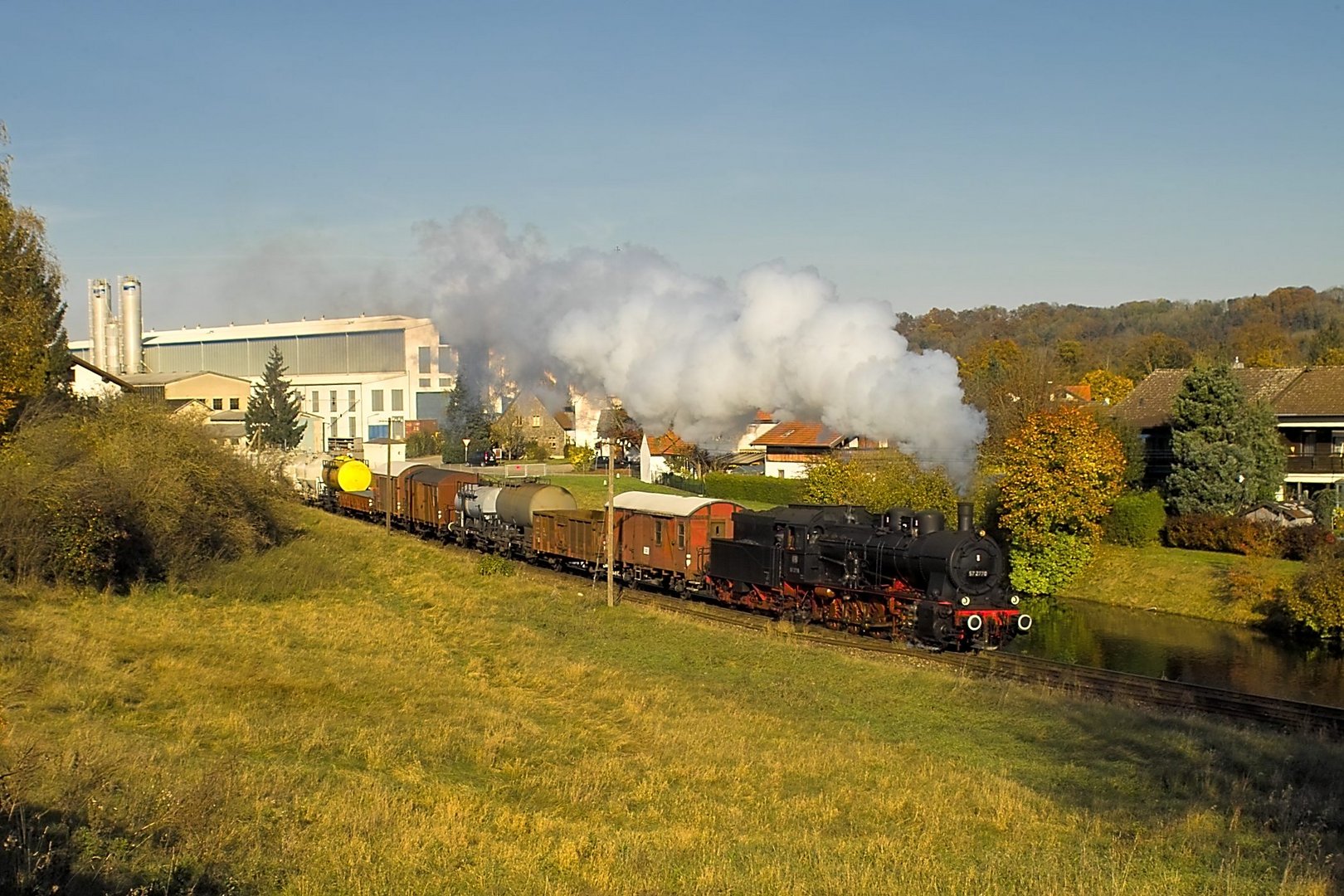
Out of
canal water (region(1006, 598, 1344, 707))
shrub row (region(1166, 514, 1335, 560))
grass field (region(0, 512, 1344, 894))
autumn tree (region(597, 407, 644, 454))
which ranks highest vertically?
autumn tree (region(597, 407, 644, 454))

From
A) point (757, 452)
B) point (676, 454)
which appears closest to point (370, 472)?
point (676, 454)

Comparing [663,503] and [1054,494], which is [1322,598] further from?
[663,503]

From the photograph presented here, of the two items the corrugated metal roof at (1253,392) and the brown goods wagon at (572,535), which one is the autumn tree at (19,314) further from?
the corrugated metal roof at (1253,392)

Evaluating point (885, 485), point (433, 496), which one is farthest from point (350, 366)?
point (885, 485)

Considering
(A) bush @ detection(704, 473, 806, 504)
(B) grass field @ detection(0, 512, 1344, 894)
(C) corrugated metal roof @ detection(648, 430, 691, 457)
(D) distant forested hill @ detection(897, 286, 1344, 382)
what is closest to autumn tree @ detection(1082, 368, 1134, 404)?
(D) distant forested hill @ detection(897, 286, 1344, 382)

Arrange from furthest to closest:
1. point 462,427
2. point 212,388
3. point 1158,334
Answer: point 1158,334 → point 212,388 → point 462,427

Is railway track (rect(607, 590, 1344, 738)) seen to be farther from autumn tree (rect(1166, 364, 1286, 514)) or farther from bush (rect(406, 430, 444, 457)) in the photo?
bush (rect(406, 430, 444, 457))

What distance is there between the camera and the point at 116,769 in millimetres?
15586

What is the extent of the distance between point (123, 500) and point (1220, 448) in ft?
155

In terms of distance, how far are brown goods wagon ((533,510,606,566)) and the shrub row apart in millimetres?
27303

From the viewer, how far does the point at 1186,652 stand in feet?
129

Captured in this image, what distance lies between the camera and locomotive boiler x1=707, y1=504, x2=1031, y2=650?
30.6 m

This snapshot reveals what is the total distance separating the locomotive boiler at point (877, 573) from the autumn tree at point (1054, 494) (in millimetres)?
17395

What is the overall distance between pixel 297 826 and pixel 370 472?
60825 mm
